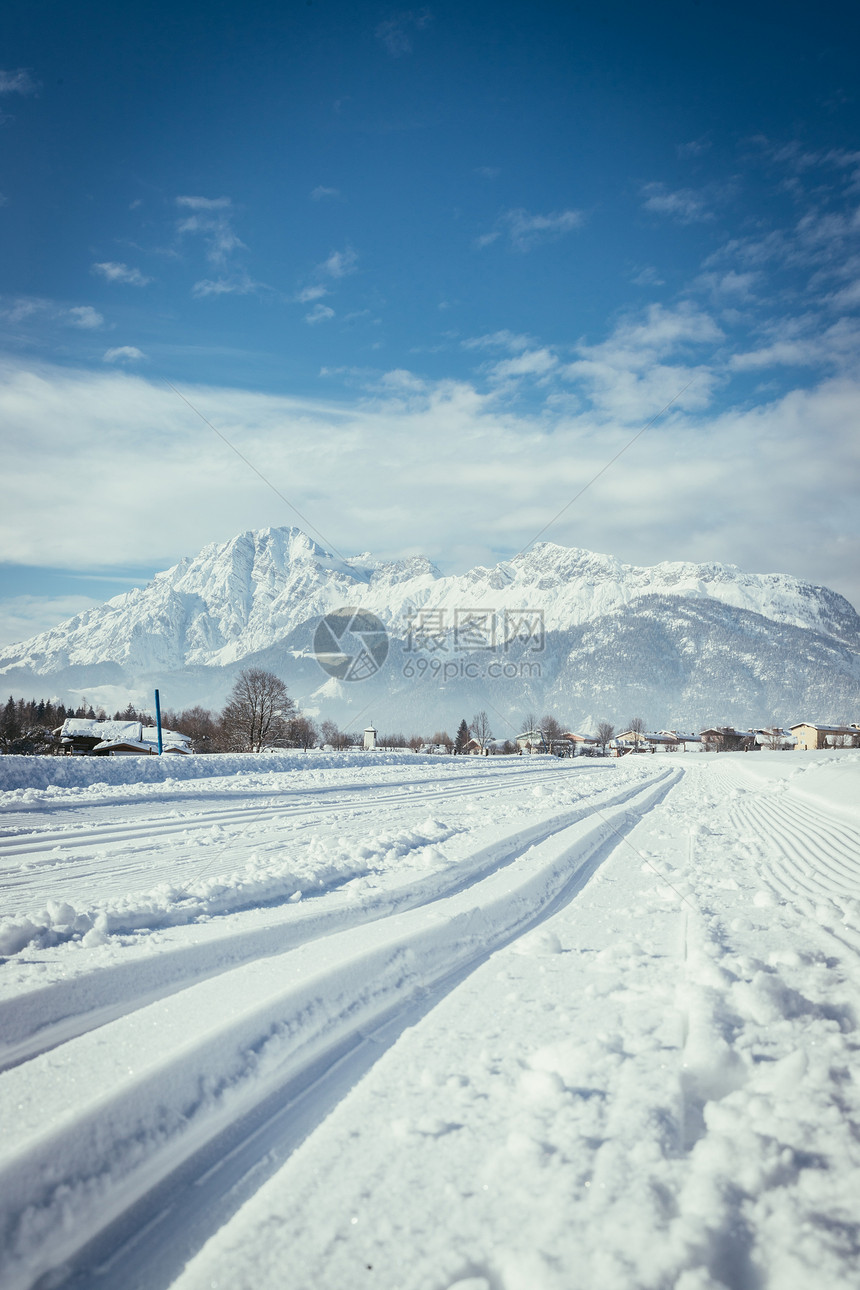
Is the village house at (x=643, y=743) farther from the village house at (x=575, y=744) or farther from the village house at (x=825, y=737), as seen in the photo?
the village house at (x=825, y=737)

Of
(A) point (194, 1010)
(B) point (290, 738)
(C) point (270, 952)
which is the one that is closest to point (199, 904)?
(C) point (270, 952)

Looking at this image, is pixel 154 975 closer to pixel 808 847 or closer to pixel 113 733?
pixel 808 847

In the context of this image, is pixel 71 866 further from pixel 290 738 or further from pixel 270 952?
pixel 290 738

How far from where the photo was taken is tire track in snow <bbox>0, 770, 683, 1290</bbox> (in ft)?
5.72

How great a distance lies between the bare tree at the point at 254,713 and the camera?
2137 inches

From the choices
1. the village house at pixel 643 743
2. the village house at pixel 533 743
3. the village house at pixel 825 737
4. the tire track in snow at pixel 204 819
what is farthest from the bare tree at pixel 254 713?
the village house at pixel 643 743

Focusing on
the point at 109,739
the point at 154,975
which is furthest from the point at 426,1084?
the point at 109,739

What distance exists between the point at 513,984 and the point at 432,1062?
2.82ft

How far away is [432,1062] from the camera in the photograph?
2.43m

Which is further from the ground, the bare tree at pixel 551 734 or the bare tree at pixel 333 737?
the bare tree at pixel 333 737

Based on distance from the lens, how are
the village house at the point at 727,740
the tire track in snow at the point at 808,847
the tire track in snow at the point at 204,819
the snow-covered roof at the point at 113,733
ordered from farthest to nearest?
the village house at the point at 727,740
the snow-covered roof at the point at 113,733
the tire track in snow at the point at 204,819
the tire track in snow at the point at 808,847

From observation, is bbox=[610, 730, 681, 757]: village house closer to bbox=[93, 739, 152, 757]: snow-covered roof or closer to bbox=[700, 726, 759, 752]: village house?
bbox=[700, 726, 759, 752]: village house

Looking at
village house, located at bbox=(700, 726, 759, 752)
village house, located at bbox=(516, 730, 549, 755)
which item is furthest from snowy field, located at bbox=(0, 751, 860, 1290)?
village house, located at bbox=(700, 726, 759, 752)

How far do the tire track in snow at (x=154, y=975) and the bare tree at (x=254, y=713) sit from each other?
169ft
